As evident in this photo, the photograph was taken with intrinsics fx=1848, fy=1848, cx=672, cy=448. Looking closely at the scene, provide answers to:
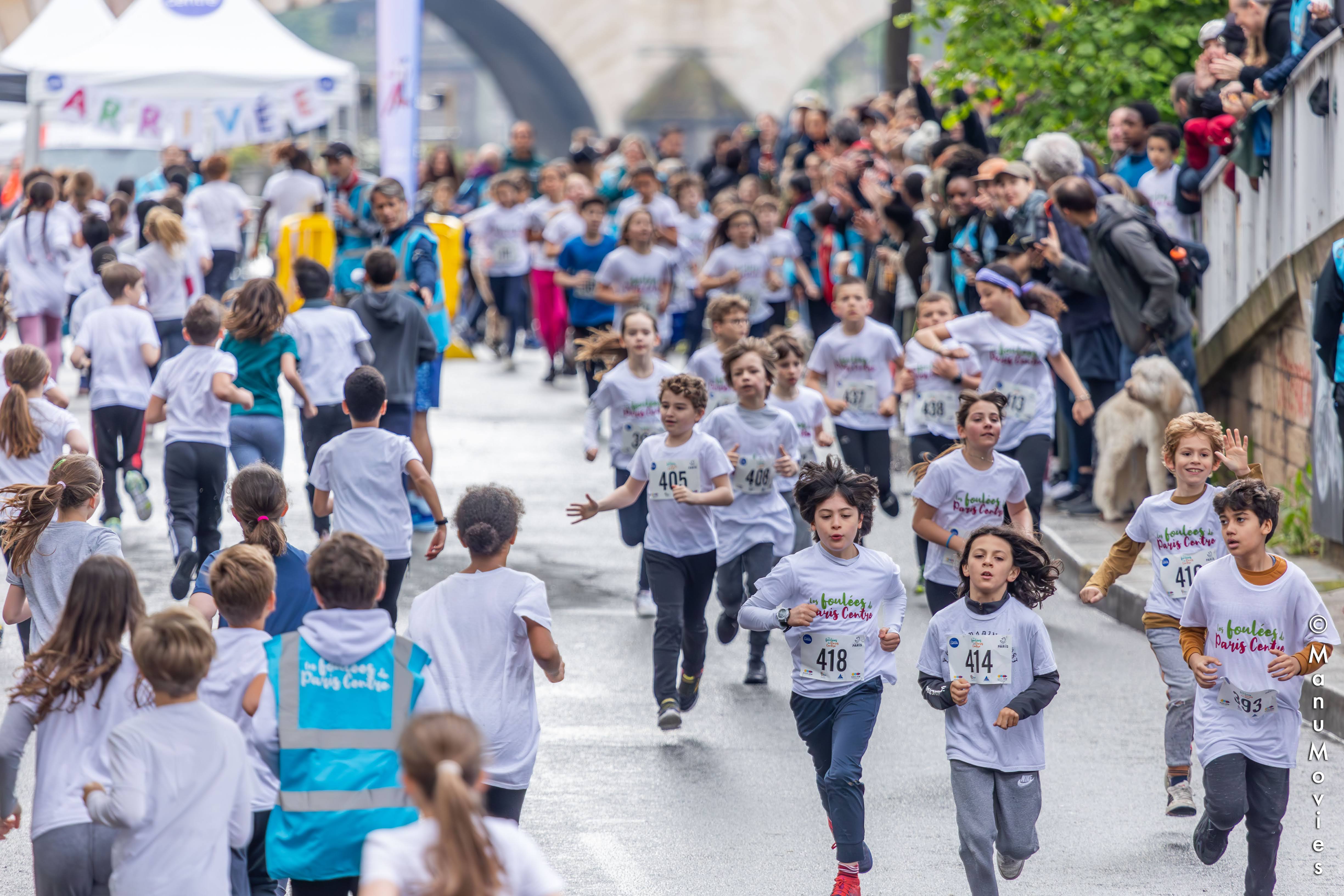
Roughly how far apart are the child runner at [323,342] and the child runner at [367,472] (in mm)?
2618

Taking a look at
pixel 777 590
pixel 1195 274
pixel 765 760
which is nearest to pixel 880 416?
pixel 1195 274

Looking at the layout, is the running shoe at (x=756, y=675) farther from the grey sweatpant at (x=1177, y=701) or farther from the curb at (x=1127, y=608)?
the grey sweatpant at (x=1177, y=701)

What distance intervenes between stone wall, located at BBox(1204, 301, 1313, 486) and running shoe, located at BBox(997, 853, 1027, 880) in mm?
5294

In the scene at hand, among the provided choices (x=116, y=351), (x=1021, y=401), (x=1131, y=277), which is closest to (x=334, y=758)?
(x=1021, y=401)

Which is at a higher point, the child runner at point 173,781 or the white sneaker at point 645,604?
the child runner at point 173,781

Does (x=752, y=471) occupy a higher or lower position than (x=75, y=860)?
higher

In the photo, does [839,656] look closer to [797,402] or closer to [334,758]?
[334,758]

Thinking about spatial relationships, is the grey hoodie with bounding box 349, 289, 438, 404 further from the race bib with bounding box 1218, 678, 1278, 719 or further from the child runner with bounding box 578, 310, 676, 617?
the race bib with bounding box 1218, 678, 1278, 719

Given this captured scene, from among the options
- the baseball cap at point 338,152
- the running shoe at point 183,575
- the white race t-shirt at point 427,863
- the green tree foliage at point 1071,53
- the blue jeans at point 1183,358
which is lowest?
the running shoe at point 183,575

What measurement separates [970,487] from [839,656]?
1738 mm

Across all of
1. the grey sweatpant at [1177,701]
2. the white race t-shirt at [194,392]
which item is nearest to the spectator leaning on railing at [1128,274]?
the grey sweatpant at [1177,701]

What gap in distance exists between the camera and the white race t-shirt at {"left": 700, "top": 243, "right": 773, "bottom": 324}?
15.3m

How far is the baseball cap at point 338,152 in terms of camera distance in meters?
14.6

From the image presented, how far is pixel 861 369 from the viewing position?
10469 mm
